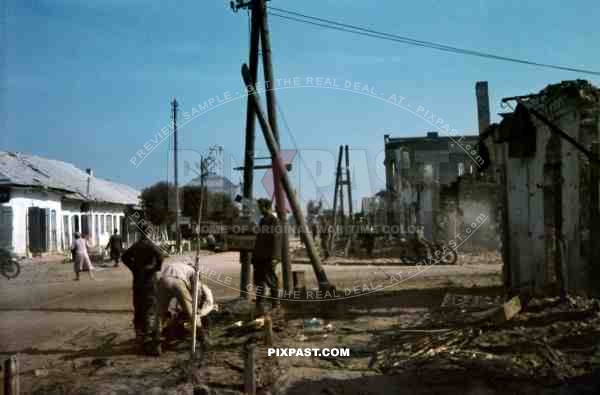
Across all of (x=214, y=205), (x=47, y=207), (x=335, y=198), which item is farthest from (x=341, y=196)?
(x=47, y=207)

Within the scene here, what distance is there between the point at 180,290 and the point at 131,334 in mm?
1853

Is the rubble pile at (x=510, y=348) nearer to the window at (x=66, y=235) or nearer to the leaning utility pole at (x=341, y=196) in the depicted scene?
the leaning utility pole at (x=341, y=196)

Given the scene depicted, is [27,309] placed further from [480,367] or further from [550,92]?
[550,92]

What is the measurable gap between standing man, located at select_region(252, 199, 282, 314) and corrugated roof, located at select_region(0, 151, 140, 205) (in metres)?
18.3

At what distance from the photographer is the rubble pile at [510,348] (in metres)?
5.69

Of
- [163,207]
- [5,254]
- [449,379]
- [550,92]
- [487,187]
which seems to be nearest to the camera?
[449,379]

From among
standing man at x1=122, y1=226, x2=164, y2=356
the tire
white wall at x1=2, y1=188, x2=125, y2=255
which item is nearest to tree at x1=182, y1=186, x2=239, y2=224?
white wall at x1=2, y1=188, x2=125, y2=255

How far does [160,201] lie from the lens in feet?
108

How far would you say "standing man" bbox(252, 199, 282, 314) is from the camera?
8734 millimetres

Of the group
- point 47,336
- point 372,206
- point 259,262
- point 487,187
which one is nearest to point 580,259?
point 259,262

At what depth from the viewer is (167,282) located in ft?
23.1

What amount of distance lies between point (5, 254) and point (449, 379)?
54.0 feet

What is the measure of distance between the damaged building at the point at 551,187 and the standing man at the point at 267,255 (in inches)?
183

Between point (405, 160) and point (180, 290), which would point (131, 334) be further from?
point (405, 160)
